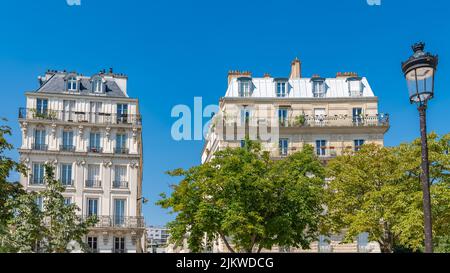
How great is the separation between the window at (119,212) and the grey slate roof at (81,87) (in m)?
10.1

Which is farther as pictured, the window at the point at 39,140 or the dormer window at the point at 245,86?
the dormer window at the point at 245,86

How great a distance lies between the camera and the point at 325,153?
189 ft

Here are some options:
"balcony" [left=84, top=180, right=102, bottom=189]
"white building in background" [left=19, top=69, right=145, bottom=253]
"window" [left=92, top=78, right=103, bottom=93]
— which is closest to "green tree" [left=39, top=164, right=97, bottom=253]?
"white building in background" [left=19, top=69, right=145, bottom=253]

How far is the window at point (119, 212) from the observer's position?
55.4 metres

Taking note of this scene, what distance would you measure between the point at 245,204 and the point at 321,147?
21.4 m

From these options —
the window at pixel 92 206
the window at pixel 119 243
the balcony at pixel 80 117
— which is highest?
the balcony at pixel 80 117

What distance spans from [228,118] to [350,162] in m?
20.1

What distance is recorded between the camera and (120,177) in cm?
5728

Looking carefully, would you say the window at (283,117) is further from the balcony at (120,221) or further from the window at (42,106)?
the window at (42,106)

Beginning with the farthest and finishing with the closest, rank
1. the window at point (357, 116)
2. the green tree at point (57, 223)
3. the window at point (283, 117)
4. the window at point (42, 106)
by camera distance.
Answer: the window at point (283, 117) → the window at point (357, 116) → the window at point (42, 106) → the green tree at point (57, 223)

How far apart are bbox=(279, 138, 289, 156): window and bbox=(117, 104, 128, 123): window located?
14.5 metres

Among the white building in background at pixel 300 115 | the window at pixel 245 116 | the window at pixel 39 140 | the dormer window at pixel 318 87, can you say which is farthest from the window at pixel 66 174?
the dormer window at pixel 318 87

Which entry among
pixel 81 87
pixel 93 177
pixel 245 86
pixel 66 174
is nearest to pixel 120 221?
pixel 93 177
